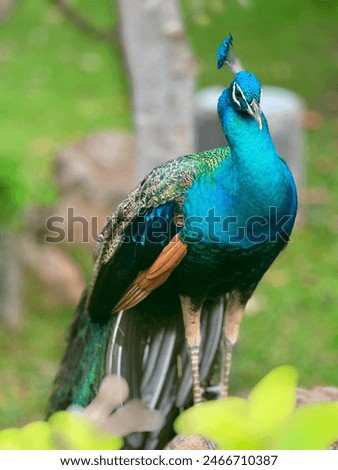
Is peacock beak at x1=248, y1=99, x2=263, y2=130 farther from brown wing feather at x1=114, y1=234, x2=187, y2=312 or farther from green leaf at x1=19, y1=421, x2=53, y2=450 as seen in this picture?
green leaf at x1=19, y1=421, x2=53, y2=450

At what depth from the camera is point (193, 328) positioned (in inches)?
94.2

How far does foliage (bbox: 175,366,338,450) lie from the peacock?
43.2 inches

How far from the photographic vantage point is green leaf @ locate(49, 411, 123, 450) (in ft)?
3.12

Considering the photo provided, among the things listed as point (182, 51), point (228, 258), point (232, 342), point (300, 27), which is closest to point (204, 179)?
point (228, 258)

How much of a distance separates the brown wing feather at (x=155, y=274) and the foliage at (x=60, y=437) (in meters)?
1.15

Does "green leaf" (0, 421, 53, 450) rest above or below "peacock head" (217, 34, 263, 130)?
below

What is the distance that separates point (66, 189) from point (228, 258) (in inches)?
121

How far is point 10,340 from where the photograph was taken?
4270 millimetres

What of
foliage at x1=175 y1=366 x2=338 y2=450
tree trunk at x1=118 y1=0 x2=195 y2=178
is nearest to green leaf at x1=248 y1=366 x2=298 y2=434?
foliage at x1=175 y1=366 x2=338 y2=450

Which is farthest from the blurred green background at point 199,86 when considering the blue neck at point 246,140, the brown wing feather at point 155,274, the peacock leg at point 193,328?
the blue neck at point 246,140

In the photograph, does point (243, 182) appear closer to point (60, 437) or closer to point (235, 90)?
point (235, 90)

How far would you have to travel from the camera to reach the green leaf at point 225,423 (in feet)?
2.97

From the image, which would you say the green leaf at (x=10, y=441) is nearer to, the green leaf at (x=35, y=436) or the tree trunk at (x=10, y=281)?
the green leaf at (x=35, y=436)
